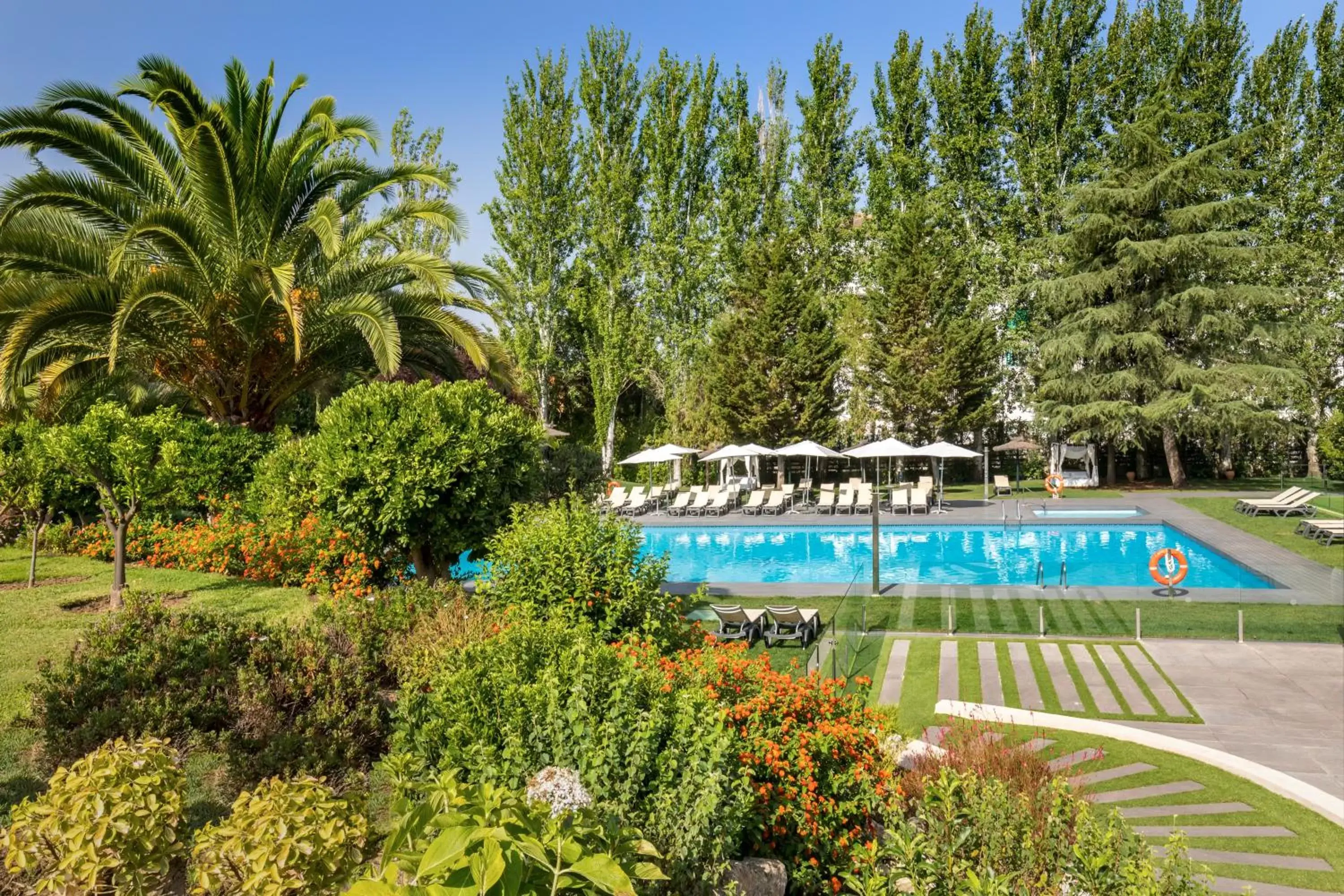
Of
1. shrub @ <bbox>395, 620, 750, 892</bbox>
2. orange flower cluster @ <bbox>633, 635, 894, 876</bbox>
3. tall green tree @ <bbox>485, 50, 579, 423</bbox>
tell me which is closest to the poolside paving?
orange flower cluster @ <bbox>633, 635, 894, 876</bbox>

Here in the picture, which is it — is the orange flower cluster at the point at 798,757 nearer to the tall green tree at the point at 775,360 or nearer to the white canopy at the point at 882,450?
the white canopy at the point at 882,450

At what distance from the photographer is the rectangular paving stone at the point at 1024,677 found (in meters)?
7.89

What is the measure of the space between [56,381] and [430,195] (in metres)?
21.5

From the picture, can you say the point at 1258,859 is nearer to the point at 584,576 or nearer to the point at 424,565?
the point at 584,576

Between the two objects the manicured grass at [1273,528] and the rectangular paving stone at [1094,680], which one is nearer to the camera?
the rectangular paving stone at [1094,680]

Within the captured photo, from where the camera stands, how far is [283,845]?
2379 millimetres

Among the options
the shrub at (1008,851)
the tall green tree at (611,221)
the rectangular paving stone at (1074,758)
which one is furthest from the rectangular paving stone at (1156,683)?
the tall green tree at (611,221)

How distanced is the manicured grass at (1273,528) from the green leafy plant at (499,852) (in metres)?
10.6

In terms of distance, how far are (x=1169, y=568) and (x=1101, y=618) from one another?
2.29 metres

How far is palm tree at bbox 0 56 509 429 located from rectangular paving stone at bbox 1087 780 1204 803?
9840mm

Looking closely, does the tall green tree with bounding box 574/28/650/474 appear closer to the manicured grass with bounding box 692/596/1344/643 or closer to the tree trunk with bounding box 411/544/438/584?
the manicured grass with bounding box 692/596/1344/643

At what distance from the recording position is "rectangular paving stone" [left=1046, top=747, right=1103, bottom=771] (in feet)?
20.5

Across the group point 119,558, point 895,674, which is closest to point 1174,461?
point 895,674

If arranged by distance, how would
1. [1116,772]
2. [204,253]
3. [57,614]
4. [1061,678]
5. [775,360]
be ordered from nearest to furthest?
[1116,772]
[57,614]
[1061,678]
[204,253]
[775,360]
